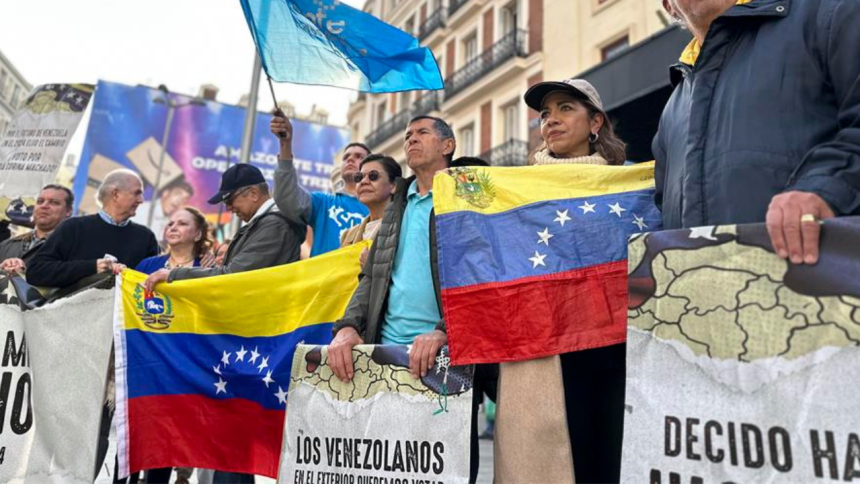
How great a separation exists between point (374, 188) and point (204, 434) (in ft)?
5.35

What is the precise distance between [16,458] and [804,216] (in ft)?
12.6

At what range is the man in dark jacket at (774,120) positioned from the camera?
1651mm

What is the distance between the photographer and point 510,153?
19.7m

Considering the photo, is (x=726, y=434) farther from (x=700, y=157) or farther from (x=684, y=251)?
(x=700, y=157)

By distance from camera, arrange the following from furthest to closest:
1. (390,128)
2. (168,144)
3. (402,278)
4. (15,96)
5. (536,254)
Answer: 1. (15,96)
2. (390,128)
3. (168,144)
4. (402,278)
5. (536,254)

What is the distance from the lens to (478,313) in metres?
2.43

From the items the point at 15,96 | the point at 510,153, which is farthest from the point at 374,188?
the point at 15,96

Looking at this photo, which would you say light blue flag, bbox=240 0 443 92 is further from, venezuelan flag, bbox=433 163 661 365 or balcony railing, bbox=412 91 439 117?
balcony railing, bbox=412 91 439 117

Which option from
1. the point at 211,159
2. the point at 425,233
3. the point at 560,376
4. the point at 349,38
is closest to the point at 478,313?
the point at 560,376

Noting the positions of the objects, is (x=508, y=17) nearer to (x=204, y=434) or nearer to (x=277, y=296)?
(x=277, y=296)

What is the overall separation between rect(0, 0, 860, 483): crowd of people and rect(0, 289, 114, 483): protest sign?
0.17 meters

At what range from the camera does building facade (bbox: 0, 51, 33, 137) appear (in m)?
56.0

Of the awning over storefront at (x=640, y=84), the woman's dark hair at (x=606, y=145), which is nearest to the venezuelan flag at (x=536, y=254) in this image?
the woman's dark hair at (x=606, y=145)

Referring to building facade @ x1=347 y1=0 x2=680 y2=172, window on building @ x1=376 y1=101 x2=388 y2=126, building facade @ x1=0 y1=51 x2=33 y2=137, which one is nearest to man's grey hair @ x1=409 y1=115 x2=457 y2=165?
building facade @ x1=347 y1=0 x2=680 y2=172
